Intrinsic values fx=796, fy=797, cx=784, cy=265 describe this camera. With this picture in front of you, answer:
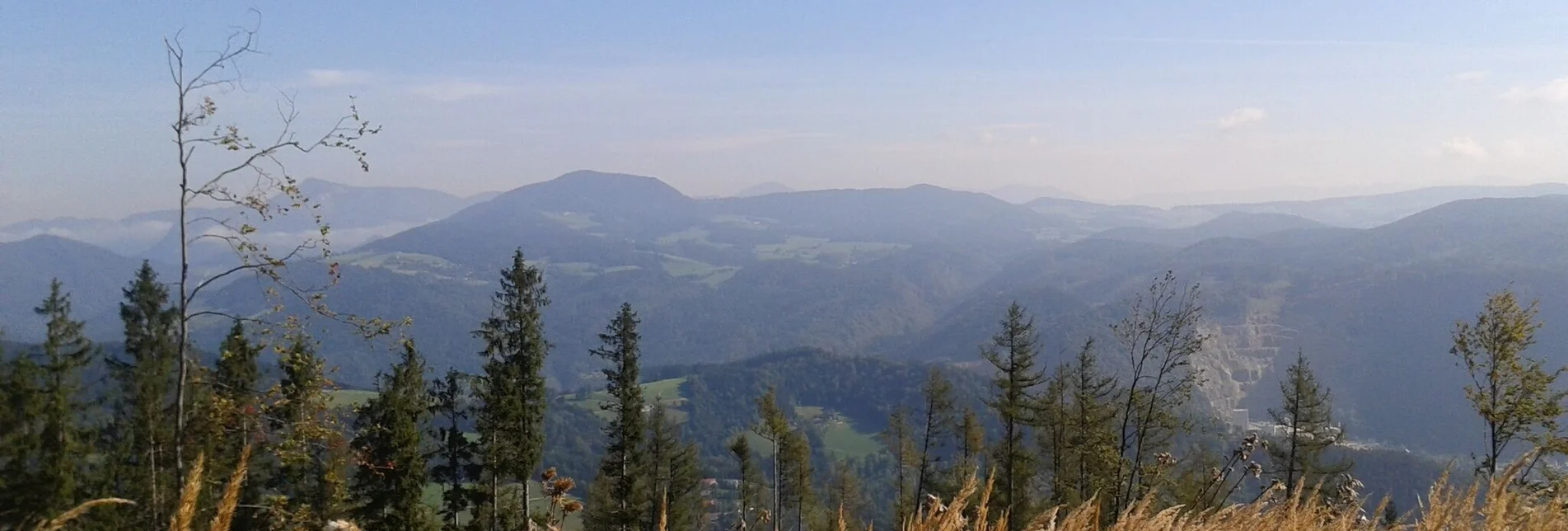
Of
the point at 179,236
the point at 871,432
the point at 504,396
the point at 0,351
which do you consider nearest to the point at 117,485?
the point at 0,351

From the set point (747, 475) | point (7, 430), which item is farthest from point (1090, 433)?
point (7, 430)

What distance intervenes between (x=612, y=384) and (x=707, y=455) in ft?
414

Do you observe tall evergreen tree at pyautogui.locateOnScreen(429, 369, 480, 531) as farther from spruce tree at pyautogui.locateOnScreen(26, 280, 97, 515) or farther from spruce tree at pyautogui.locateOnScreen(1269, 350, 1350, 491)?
spruce tree at pyautogui.locateOnScreen(1269, 350, 1350, 491)

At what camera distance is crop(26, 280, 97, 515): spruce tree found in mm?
19938

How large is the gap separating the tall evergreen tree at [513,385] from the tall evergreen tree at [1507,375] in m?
21.6

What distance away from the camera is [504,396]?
2308 cm

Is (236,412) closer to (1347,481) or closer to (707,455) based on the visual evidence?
(1347,481)

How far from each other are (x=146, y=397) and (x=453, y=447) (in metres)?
7.79

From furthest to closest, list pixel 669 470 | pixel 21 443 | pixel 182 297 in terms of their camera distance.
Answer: pixel 669 470 → pixel 21 443 → pixel 182 297

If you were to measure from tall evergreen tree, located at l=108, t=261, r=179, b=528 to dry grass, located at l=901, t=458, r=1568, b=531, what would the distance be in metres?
16.0

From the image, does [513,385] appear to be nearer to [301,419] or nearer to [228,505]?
[301,419]

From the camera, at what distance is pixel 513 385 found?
76.9 ft

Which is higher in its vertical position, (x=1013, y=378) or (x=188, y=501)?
(x=188, y=501)

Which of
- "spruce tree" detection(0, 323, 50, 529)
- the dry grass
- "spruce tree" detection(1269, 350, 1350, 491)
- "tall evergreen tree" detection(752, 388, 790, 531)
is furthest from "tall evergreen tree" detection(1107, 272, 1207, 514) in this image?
"spruce tree" detection(0, 323, 50, 529)
